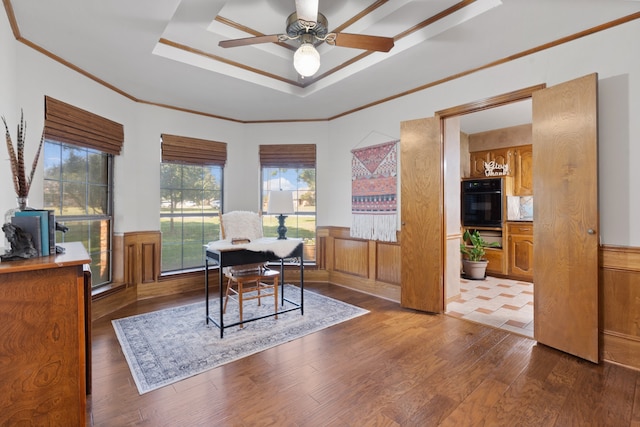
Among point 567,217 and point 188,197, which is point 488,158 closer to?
point 567,217

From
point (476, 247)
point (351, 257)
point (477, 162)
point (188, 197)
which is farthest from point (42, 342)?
point (477, 162)

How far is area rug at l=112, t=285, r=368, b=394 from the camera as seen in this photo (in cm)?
223

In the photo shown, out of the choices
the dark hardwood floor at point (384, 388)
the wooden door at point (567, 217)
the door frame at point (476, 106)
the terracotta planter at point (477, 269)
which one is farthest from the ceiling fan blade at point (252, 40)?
the terracotta planter at point (477, 269)

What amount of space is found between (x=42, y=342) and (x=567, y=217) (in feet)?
11.2

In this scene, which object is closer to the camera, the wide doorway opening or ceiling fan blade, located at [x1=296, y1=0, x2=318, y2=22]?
ceiling fan blade, located at [x1=296, y1=0, x2=318, y2=22]

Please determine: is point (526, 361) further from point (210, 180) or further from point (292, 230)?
point (210, 180)

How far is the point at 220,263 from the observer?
2771 millimetres

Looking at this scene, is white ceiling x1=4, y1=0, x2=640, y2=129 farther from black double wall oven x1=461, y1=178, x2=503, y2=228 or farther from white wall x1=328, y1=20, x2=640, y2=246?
black double wall oven x1=461, y1=178, x2=503, y2=228

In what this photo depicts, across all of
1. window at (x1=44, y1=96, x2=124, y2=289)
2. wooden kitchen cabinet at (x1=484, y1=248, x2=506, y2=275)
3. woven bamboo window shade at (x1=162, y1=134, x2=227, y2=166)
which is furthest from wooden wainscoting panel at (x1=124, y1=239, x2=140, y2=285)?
wooden kitchen cabinet at (x1=484, y1=248, x2=506, y2=275)

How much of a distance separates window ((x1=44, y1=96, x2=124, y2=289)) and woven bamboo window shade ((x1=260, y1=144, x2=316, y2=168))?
1875mm

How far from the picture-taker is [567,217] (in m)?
2.41

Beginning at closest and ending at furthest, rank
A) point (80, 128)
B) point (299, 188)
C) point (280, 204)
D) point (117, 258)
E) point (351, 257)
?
1. point (80, 128)
2. point (280, 204)
3. point (117, 258)
4. point (351, 257)
5. point (299, 188)

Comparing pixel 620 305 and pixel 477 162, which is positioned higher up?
pixel 477 162

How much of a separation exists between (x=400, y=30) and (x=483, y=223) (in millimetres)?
3666
